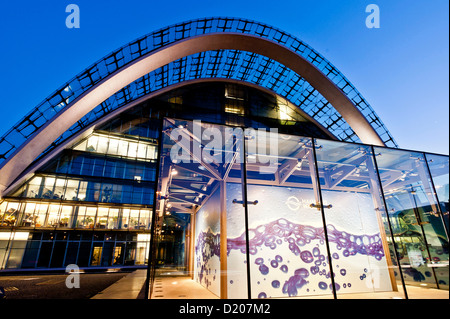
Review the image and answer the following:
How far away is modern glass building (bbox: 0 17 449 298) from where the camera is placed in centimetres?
771

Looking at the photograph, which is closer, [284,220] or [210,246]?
[284,220]

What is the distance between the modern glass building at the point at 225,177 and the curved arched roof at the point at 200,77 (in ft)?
0.47

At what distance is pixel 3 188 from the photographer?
63.4ft

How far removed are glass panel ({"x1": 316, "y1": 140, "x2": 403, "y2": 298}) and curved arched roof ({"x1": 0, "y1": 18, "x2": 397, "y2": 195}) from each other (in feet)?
60.4

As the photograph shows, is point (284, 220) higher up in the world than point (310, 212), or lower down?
lower down

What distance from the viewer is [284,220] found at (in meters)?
8.93

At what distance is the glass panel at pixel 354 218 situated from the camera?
26.4ft

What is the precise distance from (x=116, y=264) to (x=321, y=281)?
2075 cm

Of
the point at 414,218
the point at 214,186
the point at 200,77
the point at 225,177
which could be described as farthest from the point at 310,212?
the point at 200,77

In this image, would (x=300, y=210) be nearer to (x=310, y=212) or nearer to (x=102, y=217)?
(x=310, y=212)

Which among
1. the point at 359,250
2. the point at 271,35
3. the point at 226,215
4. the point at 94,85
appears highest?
the point at 271,35

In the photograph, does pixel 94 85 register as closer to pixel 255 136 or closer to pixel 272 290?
pixel 255 136

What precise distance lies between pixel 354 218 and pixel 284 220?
326cm
